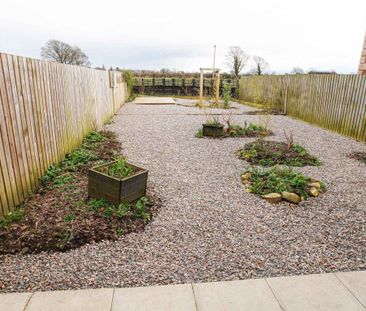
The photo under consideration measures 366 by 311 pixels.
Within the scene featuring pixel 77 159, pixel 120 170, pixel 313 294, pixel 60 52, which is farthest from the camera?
pixel 60 52

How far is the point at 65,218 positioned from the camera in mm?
2506

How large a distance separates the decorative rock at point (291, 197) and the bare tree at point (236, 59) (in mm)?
23953

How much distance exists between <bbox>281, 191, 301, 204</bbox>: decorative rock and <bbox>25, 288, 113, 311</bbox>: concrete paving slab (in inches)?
91.2

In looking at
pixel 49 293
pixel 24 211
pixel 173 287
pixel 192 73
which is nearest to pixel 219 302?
pixel 173 287

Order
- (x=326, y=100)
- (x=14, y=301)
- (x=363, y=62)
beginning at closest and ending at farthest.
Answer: (x=14, y=301) < (x=363, y=62) < (x=326, y=100)

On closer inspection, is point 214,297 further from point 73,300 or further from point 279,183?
point 279,183

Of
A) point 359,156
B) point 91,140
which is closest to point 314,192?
point 359,156

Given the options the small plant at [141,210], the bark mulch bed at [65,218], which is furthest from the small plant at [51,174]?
the small plant at [141,210]

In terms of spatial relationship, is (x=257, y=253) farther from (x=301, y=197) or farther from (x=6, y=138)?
(x=6, y=138)

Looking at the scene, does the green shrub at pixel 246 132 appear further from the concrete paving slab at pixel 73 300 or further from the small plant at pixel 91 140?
the concrete paving slab at pixel 73 300

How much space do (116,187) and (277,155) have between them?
327cm

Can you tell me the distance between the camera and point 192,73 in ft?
77.5

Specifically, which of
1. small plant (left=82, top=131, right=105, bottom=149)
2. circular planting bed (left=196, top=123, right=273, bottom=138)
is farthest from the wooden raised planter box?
small plant (left=82, top=131, right=105, bottom=149)

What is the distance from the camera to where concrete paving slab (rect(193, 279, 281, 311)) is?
5.41 feet
